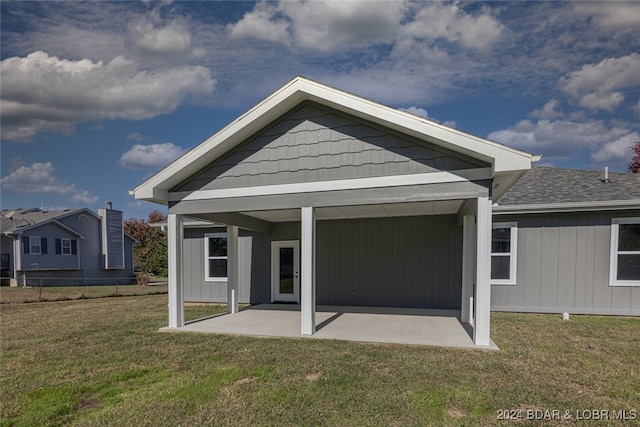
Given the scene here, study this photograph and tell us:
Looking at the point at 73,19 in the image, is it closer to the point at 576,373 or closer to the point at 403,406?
the point at 403,406

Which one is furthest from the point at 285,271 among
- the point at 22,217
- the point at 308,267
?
the point at 22,217

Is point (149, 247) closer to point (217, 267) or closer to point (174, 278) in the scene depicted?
point (217, 267)

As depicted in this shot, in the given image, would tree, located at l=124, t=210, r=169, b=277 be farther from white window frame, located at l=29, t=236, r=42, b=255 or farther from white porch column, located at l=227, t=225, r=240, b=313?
white porch column, located at l=227, t=225, r=240, b=313

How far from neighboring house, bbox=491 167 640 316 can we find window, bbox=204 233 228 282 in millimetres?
7887

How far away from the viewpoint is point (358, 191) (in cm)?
611

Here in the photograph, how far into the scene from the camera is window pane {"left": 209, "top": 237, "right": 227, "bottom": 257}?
11.0 m

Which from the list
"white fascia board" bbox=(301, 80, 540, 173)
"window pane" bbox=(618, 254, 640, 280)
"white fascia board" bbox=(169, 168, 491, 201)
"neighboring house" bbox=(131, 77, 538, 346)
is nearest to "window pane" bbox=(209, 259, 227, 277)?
"neighboring house" bbox=(131, 77, 538, 346)

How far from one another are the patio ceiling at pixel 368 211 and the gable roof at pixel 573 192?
74.8 inches

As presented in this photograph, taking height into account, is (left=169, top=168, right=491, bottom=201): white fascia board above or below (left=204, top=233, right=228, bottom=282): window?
above

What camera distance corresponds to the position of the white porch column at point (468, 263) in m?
7.16

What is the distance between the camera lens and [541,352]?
5.29 metres

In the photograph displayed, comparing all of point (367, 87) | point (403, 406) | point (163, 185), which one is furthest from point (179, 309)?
point (367, 87)

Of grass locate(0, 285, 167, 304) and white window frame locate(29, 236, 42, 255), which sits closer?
grass locate(0, 285, 167, 304)

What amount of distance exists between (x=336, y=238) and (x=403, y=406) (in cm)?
672
